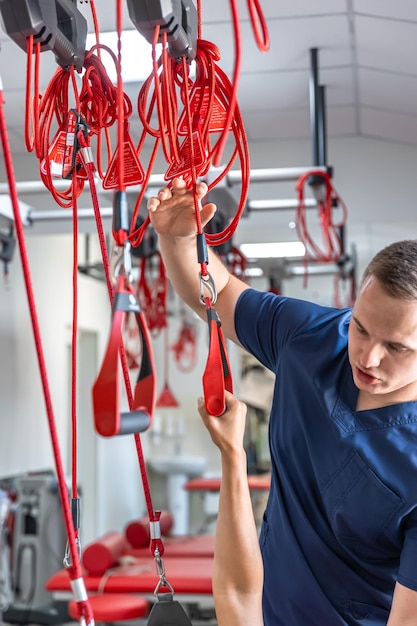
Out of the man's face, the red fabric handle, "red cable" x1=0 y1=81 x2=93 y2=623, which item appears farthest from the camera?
the man's face

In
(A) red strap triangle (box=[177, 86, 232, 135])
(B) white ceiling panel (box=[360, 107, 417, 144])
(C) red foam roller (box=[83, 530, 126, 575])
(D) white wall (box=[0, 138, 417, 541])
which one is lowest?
(C) red foam roller (box=[83, 530, 126, 575])

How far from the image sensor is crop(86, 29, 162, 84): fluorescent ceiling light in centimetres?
313

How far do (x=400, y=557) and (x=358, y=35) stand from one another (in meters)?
2.30

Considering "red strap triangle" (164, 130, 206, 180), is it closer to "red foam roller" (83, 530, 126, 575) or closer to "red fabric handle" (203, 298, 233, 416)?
"red fabric handle" (203, 298, 233, 416)

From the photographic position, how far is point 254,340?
1.94 metres

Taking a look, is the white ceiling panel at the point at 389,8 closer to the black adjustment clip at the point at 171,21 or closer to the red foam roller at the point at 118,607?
the black adjustment clip at the point at 171,21

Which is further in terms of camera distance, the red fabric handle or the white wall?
the white wall

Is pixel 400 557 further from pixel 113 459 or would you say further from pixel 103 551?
pixel 113 459

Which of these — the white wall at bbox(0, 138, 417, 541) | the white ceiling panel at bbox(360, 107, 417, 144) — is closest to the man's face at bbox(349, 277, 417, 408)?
the white ceiling panel at bbox(360, 107, 417, 144)

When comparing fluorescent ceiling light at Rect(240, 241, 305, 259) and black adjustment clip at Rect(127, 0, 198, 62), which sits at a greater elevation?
black adjustment clip at Rect(127, 0, 198, 62)

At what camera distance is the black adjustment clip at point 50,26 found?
123 cm

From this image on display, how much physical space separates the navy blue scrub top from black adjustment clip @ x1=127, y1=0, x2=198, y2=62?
684 millimetres

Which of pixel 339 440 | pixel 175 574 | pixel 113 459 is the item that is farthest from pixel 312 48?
pixel 113 459

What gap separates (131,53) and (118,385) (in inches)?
97.1
